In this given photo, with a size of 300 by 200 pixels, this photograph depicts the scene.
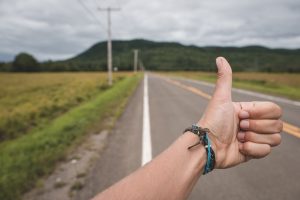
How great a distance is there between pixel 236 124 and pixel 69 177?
11.5 feet

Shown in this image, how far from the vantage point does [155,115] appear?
37.0ft

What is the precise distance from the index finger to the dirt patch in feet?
9.49

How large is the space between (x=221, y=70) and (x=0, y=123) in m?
13.5

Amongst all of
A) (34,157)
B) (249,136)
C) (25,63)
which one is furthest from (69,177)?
(25,63)

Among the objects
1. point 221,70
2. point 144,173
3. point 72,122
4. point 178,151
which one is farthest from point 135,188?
point 72,122

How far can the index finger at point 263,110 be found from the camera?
1954 mm

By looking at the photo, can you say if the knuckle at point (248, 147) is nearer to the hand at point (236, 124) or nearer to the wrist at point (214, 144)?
the hand at point (236, 124)

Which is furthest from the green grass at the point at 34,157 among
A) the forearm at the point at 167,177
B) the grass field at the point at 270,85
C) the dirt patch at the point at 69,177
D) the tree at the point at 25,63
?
the tree at the point at 25,63

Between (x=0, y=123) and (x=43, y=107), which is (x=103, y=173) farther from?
(x=43, y=107)

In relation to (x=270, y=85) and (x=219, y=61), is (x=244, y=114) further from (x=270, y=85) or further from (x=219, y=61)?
(x=270, y=85)

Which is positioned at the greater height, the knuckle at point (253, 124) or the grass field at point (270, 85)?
the knuckle at point (253, 124)

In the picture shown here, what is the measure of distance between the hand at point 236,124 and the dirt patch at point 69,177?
8.79ft

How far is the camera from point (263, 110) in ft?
6.40

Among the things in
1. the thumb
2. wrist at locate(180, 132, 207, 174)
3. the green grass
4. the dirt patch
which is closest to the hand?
the thumb
